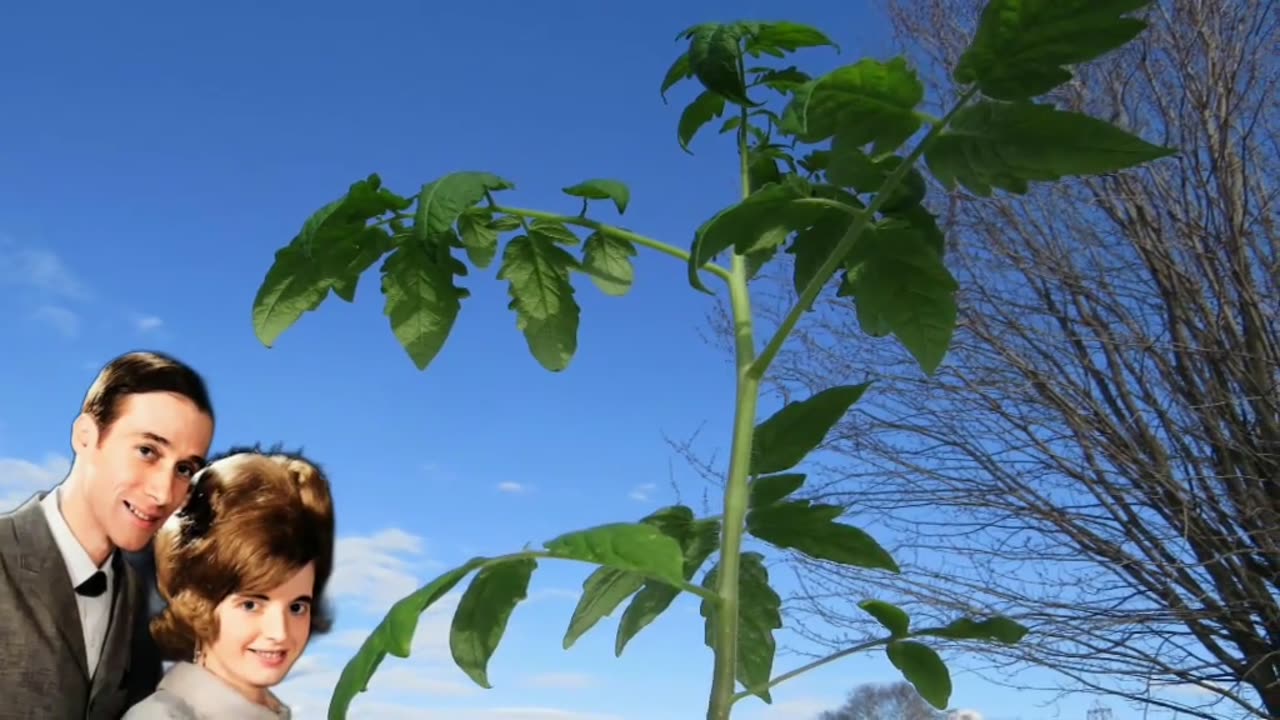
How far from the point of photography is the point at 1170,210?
278 cm

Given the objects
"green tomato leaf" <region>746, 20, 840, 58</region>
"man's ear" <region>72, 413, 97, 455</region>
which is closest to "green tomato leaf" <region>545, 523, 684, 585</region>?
"green tomato leaf" <region>746, 20, 840, 58</region>

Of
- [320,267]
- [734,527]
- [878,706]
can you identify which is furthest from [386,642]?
[878,706]

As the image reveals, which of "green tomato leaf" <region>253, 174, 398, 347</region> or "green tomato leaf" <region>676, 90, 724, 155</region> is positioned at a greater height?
"green tomato leaf" <region>676, 90, 724, 155</region>

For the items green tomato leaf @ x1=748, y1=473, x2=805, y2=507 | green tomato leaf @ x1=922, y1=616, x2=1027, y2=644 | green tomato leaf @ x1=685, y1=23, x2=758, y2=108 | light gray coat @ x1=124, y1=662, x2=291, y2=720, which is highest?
green tomato leaf @ x1=685, y1=23, x2=758, y2=108

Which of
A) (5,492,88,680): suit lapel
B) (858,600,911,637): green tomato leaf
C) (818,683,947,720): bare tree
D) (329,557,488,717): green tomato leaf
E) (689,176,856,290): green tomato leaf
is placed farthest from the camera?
(818,683,947,720): bare tree

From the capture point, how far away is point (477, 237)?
0.81 m

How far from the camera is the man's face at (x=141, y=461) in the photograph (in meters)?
0.96

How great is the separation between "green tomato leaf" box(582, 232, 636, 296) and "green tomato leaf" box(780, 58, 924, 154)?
0.76 ft

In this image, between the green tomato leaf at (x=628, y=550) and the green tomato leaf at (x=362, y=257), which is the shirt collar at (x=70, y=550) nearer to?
the green tomato leaf at (x=362, y=257)

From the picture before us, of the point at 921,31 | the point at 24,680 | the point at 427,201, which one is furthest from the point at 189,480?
the point at 921,31

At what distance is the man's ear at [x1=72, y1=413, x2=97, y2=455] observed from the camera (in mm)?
985

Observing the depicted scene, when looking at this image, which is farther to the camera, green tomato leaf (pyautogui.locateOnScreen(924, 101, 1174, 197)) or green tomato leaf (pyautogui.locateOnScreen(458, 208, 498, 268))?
green tomato leaf (pyautogui.locateOnScreen(458, 208, 498, 268))

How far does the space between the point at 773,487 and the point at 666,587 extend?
0.41ft

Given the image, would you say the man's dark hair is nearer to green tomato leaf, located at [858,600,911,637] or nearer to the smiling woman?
the smiling woman
